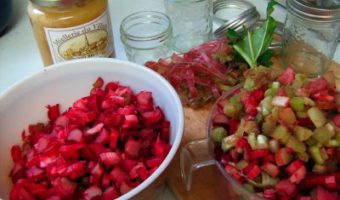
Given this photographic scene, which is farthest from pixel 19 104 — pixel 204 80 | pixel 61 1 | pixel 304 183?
pixel 304 183

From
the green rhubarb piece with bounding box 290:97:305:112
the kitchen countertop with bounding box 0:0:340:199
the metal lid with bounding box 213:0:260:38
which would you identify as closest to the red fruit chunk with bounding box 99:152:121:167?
the green rhubarb piece with bounding box 290:97:305:112

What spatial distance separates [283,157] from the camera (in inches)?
26.0

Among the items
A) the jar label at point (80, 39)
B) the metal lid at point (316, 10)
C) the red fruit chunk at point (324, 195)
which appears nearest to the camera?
the red fruit chunk at point (324, 195)

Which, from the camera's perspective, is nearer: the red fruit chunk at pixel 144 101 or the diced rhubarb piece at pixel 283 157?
the diced rhubarb piece at pixel 283 157

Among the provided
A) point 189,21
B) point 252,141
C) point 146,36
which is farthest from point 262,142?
point 189,21

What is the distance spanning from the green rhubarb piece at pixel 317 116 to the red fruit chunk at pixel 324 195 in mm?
103

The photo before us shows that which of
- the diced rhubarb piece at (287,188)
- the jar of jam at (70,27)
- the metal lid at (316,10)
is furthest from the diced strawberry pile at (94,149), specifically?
the metal lid at (316,10)

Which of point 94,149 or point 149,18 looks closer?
point 94,149

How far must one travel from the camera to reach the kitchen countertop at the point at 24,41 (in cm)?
113

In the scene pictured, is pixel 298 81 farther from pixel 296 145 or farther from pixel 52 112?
pixel 52 112

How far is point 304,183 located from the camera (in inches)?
26.1

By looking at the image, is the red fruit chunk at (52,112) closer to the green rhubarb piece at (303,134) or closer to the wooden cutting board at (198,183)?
the wooden cutting board at (198,183)

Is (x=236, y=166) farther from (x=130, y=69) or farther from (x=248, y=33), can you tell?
(x=248, y=33)

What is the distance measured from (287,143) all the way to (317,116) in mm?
72
